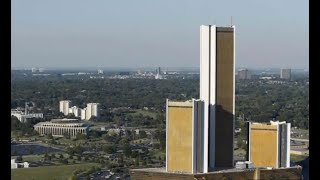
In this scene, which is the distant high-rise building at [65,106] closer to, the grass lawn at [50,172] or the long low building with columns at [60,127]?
the long low building with columns at [60,127]

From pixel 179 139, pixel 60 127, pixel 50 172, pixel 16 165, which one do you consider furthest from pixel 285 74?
pixel 16 165

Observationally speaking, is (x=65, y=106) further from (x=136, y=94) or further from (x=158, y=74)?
(x=158, y=74)

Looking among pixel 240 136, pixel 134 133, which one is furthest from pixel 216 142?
pixel 134 133

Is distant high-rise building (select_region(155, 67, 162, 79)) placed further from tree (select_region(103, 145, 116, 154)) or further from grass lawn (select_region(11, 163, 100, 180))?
grass lawn (select_region(11, 163, 100, 180))

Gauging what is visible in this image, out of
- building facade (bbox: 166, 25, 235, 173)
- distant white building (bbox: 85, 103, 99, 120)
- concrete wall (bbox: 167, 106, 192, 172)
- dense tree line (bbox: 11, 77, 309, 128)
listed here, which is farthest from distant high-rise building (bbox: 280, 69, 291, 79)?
concrete wall (bbox: 167, 106, 192, 172)

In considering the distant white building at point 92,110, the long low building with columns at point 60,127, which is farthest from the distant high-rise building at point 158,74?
the long low building with columns at point 60,127
